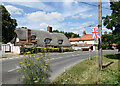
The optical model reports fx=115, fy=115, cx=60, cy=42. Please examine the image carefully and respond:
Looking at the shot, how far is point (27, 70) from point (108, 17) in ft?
43.2

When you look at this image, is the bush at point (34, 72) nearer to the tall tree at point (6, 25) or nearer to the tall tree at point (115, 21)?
the tall tree at point (115, 21)

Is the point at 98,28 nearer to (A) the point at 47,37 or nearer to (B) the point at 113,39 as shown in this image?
(B) the point at 113,39

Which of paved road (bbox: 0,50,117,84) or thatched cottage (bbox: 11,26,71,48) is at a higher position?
thatched cottage (bbox: 11,26,71,48)

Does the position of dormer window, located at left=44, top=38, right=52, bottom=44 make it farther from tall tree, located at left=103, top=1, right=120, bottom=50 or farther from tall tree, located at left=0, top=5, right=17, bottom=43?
tall tree, located at left=103, top=1, right=120, bottom=50

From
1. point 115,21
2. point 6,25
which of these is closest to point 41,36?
point 6,25

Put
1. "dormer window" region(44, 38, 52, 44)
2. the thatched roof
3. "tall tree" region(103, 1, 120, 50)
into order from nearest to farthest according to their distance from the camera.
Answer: "tall tree" region(103, 1, 120, 50)
the thatched roof
"dormer window" region(44, 38, 52, 44)

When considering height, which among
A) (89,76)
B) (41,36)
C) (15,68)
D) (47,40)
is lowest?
(15,68)

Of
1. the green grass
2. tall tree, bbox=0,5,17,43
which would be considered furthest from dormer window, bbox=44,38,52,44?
the green grass

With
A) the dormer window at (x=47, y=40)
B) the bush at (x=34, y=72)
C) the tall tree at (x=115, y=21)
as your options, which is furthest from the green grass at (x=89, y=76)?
the dormer window at (x=47, y=40)

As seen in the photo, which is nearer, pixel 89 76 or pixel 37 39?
pixel 89 76

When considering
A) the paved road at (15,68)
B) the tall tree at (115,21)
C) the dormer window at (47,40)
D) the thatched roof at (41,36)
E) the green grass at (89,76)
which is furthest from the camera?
the dormer window at (47,40)

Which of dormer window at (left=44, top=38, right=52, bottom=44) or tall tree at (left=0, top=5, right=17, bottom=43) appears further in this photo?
dormer window at (left=44, top=38, right=52, bottom=44)

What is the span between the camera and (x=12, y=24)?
32.2 meters

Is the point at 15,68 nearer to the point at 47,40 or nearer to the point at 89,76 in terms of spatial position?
the point at 89,76
